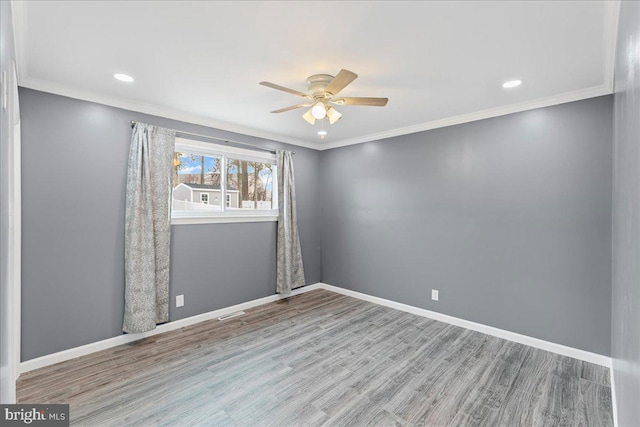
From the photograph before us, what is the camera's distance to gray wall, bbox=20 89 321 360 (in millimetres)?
2531

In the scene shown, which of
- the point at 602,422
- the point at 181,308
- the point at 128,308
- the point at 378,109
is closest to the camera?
the point at 602,422

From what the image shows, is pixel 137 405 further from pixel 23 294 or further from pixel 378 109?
pixel 378 109

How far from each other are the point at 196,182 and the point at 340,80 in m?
2.44

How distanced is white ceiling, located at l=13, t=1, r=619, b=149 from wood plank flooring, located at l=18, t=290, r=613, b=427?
2526mm

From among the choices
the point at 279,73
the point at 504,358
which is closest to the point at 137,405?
the point at 279,73

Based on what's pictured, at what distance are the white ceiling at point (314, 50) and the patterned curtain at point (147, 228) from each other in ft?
1.41

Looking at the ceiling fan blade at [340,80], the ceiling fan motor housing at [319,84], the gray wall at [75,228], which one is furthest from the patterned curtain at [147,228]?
the ceiling fan blade at [340,80]

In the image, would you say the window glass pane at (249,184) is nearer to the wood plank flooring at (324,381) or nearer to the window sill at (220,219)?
the window sill at (220,219)

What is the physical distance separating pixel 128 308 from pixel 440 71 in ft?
12.2

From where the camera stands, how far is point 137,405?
Answer: 83.0 inches

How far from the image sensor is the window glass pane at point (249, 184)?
13.3 ft

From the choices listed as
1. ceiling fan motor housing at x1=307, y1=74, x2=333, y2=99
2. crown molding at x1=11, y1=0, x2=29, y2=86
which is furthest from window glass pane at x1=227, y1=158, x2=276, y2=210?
crown molding at x1=11, y1=0, x2=29, y2=86

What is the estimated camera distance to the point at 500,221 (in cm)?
323
